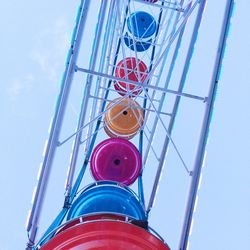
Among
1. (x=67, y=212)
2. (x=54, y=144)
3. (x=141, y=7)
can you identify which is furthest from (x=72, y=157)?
(x=141, y=7)

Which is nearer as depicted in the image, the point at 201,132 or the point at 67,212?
the point at 201,132

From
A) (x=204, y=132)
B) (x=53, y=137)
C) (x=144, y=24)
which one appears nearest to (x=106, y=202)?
(x=53, y=137)

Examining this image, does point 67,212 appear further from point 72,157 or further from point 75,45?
point 75,45

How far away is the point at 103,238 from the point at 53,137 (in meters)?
1.79

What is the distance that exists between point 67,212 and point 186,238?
2171 mm

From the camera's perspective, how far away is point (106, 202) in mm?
6594

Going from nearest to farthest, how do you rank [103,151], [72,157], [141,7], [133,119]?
[72,157]
[103,151]
[133,119]
[141,7]

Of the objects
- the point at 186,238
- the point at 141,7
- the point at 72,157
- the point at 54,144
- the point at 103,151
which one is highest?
the point at 141,7

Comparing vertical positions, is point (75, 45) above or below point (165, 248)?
above

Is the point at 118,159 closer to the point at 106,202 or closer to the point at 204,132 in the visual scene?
the point at 106,202

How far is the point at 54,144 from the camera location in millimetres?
5723

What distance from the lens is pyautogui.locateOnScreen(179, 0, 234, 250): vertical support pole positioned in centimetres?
538

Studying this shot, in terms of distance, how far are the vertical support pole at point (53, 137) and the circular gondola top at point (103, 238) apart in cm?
121

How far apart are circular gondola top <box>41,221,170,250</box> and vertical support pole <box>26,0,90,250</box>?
1214mm
